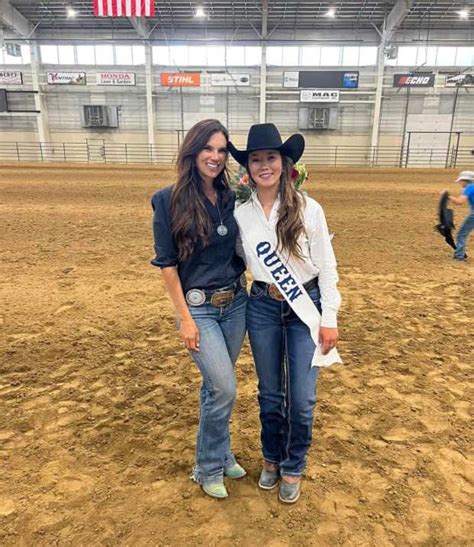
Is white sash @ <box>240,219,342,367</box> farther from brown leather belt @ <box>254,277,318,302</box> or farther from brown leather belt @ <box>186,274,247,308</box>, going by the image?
brown leather belt @ <box>186,274,247,308</box>

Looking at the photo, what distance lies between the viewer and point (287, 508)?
100 inches

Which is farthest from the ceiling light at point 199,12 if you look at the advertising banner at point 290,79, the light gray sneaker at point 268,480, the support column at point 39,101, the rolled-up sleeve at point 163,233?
the light gray sneaker at point 268,480

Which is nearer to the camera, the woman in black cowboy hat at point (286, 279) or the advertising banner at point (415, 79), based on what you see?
the woman in black cowboy hat at point (286, 279)

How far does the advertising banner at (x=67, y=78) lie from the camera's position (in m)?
29.6

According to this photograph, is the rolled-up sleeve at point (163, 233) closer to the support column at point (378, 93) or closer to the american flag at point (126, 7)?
the american flag at point (126, 7)

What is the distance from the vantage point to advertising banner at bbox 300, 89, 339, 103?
29312 mm

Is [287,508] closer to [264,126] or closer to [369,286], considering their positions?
[264,126]

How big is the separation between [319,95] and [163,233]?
30.2 meters

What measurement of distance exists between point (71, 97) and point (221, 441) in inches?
1327

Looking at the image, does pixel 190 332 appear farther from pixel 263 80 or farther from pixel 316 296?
pixel 263 80

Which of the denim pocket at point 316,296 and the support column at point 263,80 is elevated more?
the support column at point 263,80

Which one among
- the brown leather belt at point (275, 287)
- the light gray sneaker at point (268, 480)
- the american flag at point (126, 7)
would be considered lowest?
the light gray sneaker at point (268, 480)

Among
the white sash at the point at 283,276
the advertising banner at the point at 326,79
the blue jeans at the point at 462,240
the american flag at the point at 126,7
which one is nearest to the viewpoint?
the white sash at the point at 283,276

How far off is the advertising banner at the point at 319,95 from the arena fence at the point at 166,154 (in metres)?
3.28
